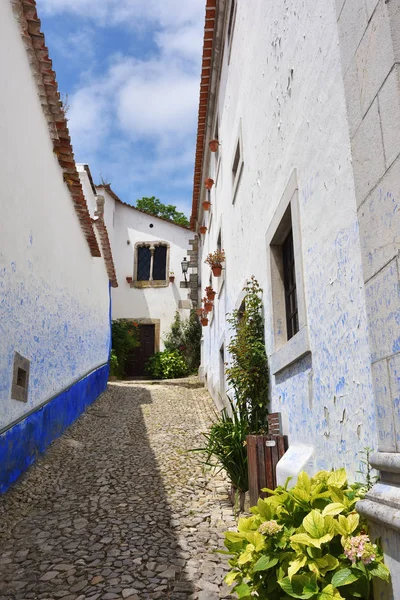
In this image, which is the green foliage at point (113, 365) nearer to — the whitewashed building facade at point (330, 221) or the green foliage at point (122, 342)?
the green foliage at point (122, 342)

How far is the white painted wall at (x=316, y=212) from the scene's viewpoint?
2.59 meters

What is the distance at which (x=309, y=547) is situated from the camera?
1824mm

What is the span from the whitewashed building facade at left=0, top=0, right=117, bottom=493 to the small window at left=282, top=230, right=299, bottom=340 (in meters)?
2.70

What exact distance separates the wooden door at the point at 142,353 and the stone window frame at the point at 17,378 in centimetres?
1164

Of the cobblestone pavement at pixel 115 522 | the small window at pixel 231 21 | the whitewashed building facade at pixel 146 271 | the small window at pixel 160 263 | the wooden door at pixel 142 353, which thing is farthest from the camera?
the small window at pixel 160 263

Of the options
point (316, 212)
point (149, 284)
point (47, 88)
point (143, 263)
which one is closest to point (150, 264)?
point (143, 263)

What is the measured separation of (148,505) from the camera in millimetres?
4438

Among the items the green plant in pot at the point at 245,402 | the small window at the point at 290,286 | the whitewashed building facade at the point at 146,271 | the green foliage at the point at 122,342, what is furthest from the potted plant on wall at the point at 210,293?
the whitewashed building facade at the point at 146,271

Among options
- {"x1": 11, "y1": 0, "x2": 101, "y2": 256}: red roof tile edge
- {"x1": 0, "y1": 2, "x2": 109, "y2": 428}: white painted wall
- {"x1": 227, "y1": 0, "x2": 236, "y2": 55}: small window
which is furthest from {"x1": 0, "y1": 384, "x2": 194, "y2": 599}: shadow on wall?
{"x1": 227, "y1": 0, "x2": 236, "y2": 55}: small window

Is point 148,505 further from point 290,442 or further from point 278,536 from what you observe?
point 278,536

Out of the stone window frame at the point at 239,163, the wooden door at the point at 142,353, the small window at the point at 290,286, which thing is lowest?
the small window at the point at 290,286

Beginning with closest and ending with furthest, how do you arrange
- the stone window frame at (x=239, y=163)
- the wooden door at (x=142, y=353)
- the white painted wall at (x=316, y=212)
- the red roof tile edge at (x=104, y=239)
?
the white painted wall at (x=316, y=212) → the stone window frame at (x=239, y=163) → the red roof tile edge at (x=104, y=239) → the wooden door at (x=142, y=353)

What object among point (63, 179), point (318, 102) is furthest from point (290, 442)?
point (63, 179)

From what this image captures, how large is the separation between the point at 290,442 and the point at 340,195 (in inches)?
81.2
